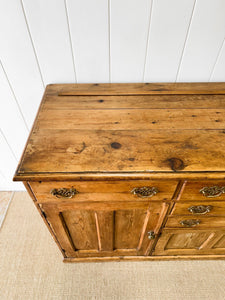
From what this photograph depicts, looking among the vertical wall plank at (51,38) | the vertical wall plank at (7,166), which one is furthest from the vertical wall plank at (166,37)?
the vertical wall plank at (7,166)

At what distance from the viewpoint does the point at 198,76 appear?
41.3 inches

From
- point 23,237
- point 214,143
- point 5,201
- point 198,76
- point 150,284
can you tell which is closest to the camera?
point 214,143

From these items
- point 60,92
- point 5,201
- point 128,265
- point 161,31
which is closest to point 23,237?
point 5,201

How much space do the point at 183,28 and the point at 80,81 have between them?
0.59 m

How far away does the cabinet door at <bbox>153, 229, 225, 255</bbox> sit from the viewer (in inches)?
39.7

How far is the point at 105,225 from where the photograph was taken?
0.93 m

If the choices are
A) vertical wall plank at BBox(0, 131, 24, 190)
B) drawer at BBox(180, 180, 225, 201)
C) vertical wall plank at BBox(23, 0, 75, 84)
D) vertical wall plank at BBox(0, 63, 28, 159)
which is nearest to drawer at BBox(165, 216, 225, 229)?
drawer at BBox(180, 180, 225, 201)

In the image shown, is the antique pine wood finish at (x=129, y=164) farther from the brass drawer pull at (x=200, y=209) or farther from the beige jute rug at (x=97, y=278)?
the beige jute rug at (x=97, y=278)

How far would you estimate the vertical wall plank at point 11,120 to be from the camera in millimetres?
1064

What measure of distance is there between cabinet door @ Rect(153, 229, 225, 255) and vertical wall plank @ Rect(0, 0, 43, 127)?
1.08m

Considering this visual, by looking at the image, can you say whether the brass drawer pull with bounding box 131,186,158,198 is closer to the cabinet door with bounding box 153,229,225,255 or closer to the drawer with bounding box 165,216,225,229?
the drawer with bounding box 165,216,225,229

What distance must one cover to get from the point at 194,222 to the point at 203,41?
0.91 meters

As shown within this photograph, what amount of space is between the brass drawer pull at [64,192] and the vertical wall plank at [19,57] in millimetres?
649

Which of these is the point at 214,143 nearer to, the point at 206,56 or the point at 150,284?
the point at 206,56
